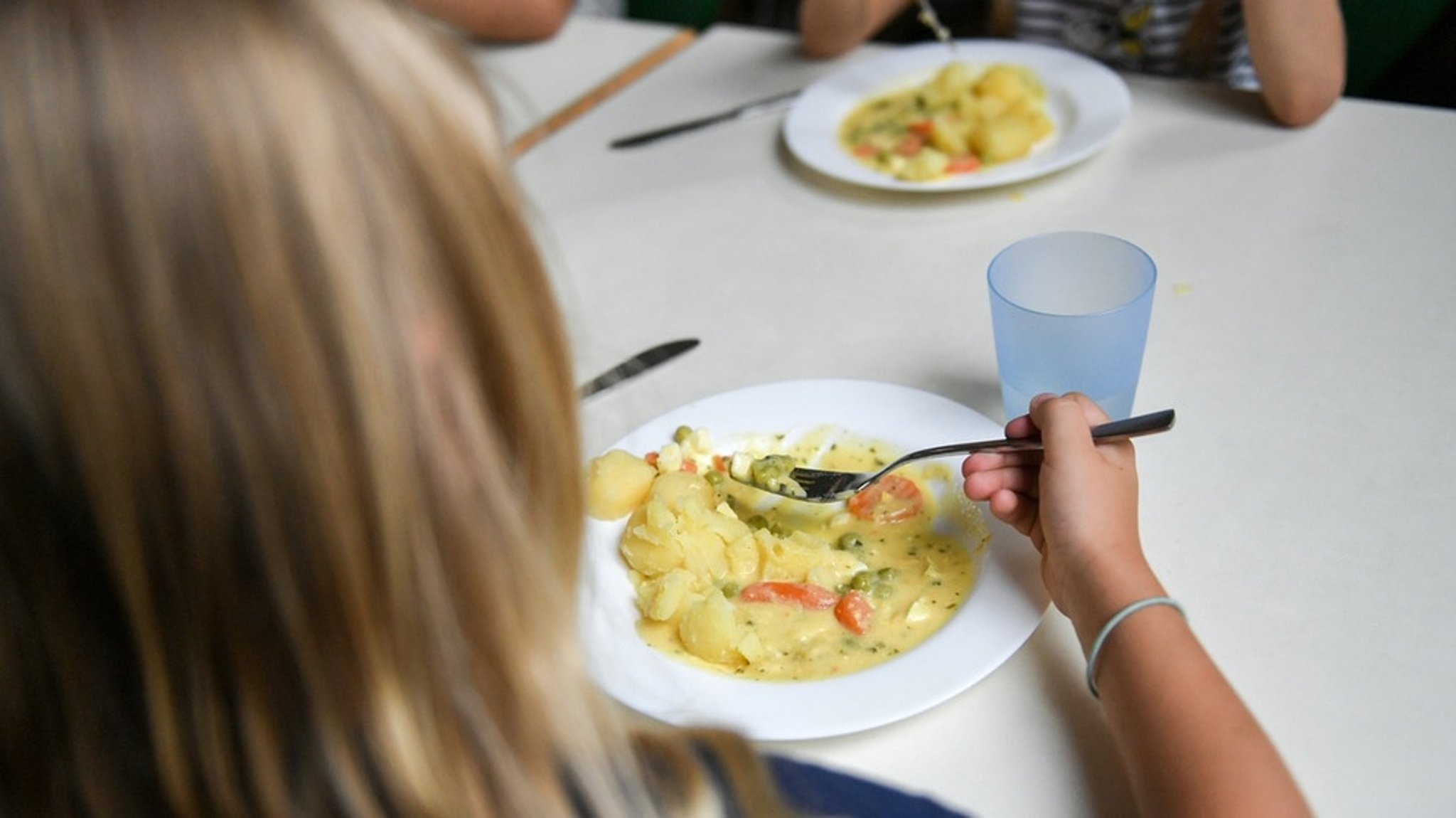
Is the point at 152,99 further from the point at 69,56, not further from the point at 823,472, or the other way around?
the point at 823,472

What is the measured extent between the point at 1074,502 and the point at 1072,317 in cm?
19

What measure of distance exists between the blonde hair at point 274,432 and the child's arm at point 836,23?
1.33 metres

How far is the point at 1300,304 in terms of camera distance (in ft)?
3.98

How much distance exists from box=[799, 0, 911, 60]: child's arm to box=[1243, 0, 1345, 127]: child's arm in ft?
1.83

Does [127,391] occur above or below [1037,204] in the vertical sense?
above

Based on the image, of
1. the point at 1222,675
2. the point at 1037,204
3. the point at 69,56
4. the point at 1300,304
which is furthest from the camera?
the point at 1037,204

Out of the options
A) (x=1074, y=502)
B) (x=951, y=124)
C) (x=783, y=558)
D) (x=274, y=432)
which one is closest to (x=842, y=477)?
(x=783, y=558)

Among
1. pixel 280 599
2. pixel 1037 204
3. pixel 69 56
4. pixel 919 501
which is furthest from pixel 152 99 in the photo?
pixel 1037 204

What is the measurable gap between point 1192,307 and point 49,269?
1.07 m

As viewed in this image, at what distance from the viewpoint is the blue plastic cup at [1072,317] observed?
1.01 meters

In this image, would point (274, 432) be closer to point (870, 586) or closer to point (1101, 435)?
point (870, 586)

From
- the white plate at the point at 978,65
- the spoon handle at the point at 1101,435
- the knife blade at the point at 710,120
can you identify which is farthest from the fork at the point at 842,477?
the knife blade at the point at 710,120

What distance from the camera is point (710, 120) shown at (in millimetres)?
1722

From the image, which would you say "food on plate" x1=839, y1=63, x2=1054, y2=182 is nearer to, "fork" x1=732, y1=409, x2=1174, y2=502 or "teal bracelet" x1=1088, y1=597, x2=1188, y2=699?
"fork" x1=732, y1=409, x2=1174, y2=502
